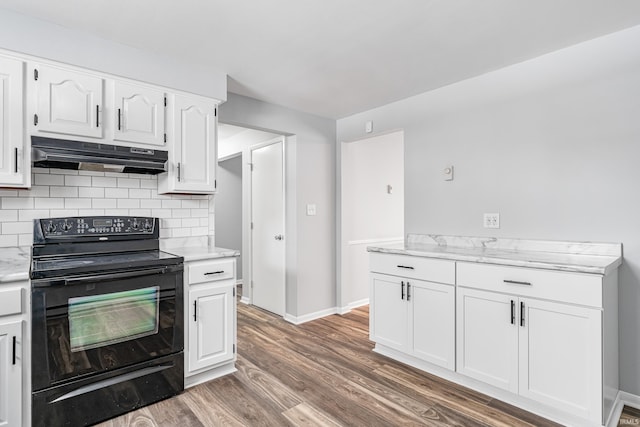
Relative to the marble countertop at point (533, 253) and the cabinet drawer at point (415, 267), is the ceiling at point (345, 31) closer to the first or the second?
the marble countertop at point (533, 253)

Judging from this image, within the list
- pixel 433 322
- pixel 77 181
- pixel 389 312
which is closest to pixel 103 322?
pixel 77 181

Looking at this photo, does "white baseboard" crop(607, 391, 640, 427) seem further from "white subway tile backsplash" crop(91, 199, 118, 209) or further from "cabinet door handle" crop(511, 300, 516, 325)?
"white subway tile backsplash" crop(91, 199, 118, 209)

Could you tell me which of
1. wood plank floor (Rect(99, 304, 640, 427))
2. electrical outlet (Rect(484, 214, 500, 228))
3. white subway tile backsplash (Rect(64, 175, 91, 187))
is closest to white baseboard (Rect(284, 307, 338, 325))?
wood plank floor (Rect(99, 304, 640, 427))

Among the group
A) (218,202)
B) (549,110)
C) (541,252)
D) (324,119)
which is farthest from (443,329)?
(218,202)

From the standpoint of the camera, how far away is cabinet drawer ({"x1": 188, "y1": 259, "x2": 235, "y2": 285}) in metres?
2.42

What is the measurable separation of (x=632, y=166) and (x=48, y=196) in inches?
149

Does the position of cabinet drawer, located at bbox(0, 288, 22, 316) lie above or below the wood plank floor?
above

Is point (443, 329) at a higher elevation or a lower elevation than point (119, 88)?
lower

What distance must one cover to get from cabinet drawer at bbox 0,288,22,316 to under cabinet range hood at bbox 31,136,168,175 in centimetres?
77

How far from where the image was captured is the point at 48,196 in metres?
2.29

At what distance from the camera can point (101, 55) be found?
2289mm

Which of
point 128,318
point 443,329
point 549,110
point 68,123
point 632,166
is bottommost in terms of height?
point 443,329

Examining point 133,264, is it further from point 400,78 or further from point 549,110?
point 549,110

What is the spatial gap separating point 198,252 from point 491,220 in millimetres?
2339
